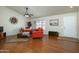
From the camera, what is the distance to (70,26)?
2.80 m

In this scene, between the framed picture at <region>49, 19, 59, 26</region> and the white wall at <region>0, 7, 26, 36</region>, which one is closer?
the white wall at <region>0, 7, 26, 36</region>

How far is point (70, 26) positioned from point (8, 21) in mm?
1943

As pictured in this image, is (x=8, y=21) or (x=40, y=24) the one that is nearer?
(x=8, y=21)

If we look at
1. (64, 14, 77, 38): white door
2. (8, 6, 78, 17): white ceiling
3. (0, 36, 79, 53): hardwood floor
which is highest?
(8, 6, 78, 17): white ceiling

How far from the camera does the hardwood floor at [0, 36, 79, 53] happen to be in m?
2.71

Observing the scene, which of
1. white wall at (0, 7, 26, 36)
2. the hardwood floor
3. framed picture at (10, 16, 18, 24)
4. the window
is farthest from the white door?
framed picture at (10, 16, 18, 24)

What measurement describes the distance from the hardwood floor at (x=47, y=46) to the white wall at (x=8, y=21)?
0.88 feet

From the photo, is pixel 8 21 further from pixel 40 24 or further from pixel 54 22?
pixel 54 22

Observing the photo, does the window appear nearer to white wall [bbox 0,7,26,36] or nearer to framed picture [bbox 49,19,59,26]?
framed picture [bbox 49,19,59,26]

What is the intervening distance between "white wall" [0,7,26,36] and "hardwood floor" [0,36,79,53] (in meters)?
0.27

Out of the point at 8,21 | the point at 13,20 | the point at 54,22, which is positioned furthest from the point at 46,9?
the point at 8,21

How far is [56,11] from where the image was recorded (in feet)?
9.30

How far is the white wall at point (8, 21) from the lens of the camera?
2753mm
